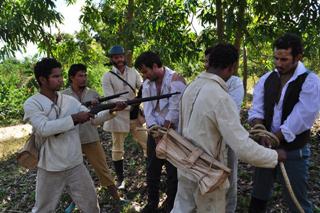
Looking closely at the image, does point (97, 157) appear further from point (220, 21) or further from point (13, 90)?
point (13, 90)

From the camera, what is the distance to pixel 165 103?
12.7 feet

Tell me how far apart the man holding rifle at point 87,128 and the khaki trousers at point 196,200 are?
1.72m

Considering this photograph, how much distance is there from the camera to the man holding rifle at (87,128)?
4.20 meters

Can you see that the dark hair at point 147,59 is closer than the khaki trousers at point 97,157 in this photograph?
Yes

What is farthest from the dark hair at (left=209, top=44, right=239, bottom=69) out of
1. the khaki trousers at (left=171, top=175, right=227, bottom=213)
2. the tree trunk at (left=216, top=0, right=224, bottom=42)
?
the tree trunk at (left=216, top=0, right=224, bottom=42)

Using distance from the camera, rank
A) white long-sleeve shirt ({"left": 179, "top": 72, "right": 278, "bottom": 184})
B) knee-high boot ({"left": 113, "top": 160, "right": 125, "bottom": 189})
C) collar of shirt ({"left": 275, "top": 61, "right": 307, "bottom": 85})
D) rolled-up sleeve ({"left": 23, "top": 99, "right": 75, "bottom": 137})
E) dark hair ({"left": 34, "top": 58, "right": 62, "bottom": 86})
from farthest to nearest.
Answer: knee-high boot ({"left": 113, "top": 160, "right": 125, "bottom": 189}) → dark hair ({"left": 34, "top": 58, "right": 62, "bottom": 86}) → rolled-up sleeve ({"left": 23, "top": 99, "right": 75, "bottom": 137}) → collar of shirt ({"left": 275, "top": 61, "right": 307, "bottom": 85}) → white long-sleeve shirt ({"left": 179, "top": 72, "right": 278, "bottom": 184})

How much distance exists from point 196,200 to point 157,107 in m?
1.46

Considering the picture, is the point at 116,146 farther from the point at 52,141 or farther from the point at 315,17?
the point at 315,17

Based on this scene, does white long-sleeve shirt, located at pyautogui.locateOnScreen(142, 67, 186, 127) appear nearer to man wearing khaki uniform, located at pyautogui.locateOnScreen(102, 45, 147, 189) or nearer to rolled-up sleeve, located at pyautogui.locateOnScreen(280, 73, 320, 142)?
man wearing khaki uniform, located at pyautogui.locateOnScreen(102, 45, 147, 189)

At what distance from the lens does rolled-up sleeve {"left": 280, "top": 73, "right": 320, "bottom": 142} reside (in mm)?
2758

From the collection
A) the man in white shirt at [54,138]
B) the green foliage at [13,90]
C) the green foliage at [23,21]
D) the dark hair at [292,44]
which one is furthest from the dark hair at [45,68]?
the green foliage at [13,90]

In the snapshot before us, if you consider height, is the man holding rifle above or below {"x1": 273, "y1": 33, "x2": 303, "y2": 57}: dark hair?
below

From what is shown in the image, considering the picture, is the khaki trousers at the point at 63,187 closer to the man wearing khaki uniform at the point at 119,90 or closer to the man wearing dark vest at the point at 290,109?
the man wearing khaki uniform at the point at 119,90

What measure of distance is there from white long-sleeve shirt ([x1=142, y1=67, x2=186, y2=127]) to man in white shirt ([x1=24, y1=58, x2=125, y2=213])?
31.2 inches
